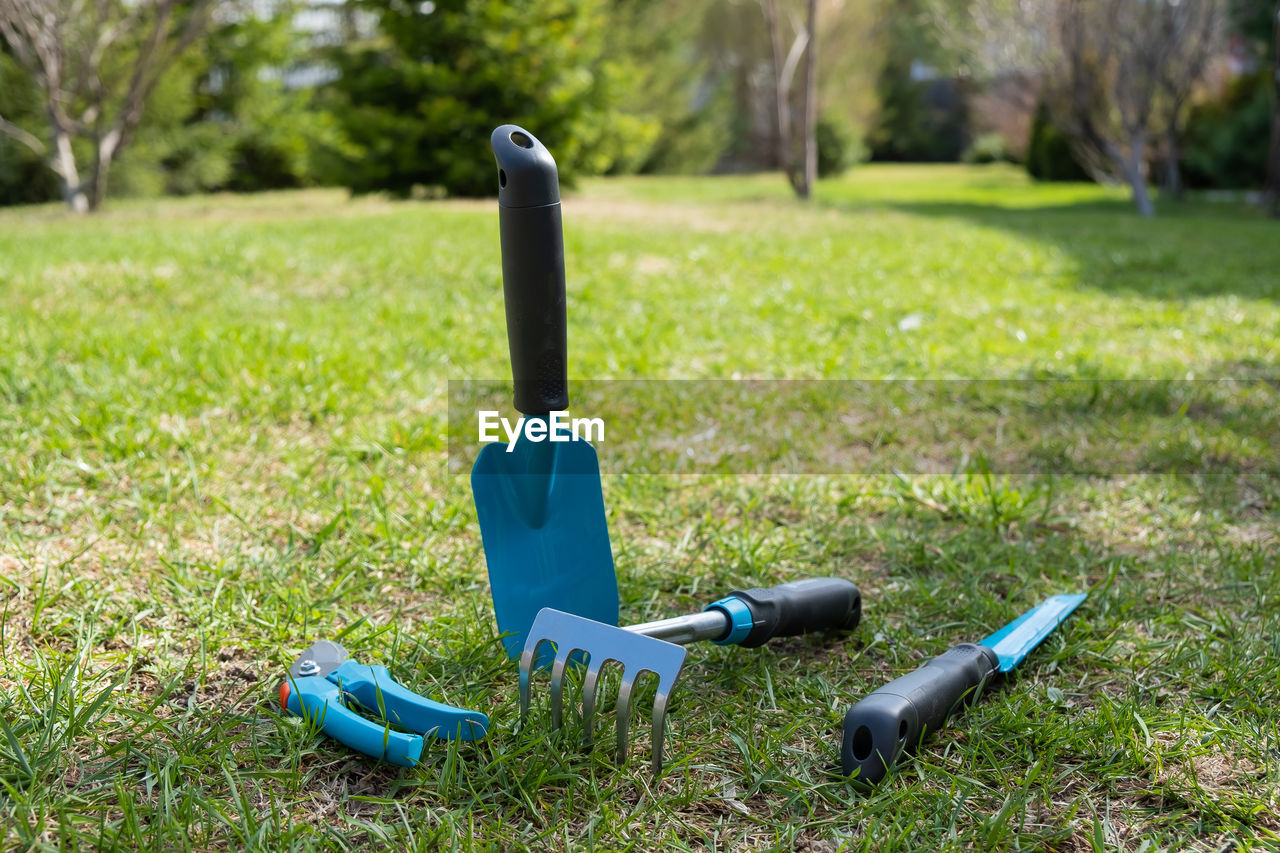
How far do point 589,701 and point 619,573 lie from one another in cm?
68

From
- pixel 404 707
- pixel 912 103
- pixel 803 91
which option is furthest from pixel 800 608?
pixel 912 103

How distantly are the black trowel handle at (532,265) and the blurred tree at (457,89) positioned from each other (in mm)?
10286

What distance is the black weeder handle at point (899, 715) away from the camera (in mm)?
1335

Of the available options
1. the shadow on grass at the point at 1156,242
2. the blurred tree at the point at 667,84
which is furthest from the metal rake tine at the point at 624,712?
the blurred tree at the point at 667,84

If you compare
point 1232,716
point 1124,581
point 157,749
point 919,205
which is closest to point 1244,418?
point 1124,581

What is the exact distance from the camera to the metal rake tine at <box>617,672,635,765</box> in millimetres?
1302

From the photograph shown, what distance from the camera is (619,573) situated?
2.04 meters

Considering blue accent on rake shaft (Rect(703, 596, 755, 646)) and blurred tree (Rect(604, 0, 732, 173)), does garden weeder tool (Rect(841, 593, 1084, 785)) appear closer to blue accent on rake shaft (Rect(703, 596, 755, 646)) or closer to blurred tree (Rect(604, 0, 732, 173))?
blue accent on rake shaft (Rect(703, 596, 755, 646))

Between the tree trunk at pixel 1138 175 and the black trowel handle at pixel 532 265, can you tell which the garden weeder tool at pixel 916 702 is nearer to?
the black trowel handle at pixel 532 265

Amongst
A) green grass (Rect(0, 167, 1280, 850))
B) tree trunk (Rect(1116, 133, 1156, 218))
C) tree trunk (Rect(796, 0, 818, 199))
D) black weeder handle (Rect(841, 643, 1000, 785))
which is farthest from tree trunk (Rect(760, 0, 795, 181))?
black weeder handle (Rect(841, 643, 1000, 785))

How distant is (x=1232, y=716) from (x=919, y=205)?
1037 centimetres

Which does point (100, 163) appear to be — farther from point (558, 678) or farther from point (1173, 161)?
point (1173, 161)

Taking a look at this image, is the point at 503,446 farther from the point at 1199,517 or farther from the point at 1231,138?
the point at 1231,138

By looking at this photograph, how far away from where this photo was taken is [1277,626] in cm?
178
